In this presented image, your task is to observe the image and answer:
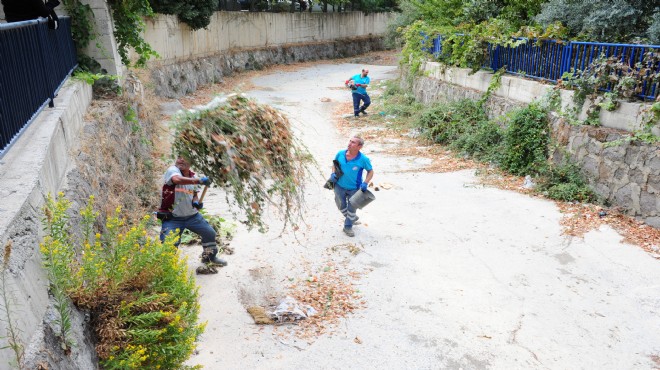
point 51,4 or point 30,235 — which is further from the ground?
point 51,4

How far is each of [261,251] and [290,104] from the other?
1096 cm

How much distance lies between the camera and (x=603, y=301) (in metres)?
5.50

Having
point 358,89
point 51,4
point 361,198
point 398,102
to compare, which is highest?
point 51,4

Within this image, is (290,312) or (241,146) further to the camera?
(290,312)

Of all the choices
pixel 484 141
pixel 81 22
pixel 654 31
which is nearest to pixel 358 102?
pixel 484 141

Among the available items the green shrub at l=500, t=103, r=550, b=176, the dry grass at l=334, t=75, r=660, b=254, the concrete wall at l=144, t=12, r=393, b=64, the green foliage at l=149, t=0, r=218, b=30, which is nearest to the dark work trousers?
the dry grass at l=334, t=75, r=660, b=254

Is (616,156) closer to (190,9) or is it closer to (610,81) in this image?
(610,81)

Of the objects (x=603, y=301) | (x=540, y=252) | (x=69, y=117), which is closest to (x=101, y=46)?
(x=69, y=117)

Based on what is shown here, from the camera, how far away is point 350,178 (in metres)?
7.19

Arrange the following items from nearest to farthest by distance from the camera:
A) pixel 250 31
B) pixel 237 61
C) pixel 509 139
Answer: pixel 509 139 < pixel 237 61 < pixel 250 31

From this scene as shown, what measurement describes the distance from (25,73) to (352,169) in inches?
167

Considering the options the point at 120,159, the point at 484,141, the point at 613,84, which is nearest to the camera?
the point at 120,159

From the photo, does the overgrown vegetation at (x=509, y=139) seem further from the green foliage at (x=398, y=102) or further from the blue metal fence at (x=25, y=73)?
the blue metal fence at (x=25, y=73)

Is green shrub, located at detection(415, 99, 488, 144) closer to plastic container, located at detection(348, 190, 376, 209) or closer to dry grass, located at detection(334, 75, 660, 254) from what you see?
dry grass, located at detection(334, 75, 660, 254)
